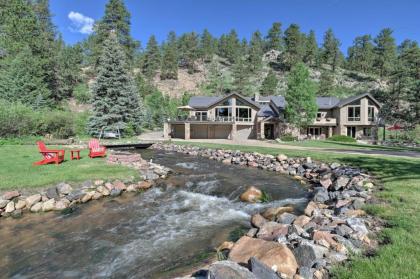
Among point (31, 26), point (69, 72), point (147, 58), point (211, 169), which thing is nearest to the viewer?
point (211, 169)

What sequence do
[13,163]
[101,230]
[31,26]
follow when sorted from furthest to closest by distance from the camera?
1. [31,26]
2. [13,163]
3. [101,230]

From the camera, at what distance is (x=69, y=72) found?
51188 mm

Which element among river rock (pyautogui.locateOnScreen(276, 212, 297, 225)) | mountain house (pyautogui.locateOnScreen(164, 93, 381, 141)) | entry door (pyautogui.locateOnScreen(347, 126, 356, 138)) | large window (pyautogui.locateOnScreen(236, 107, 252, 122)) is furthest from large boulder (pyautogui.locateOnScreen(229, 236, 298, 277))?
entry door (pyautogui.locateOnScreen(347, 126, 356, 138))

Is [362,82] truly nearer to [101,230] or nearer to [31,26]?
[31,26]

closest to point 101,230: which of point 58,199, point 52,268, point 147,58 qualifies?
point 52,268

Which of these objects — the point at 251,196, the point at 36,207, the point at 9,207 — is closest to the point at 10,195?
the point at 9,207

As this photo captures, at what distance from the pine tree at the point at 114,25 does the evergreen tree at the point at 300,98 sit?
34.0 m

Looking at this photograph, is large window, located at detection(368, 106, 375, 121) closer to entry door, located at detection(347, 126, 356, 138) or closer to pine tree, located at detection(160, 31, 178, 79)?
entry door, located at detection(347, 126, 356, 138)

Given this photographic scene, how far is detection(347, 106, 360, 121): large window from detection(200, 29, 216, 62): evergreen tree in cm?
6319

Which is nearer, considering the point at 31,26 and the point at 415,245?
the point at 415,245

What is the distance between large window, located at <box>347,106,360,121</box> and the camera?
3773cm

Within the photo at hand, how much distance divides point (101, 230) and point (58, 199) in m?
3.02

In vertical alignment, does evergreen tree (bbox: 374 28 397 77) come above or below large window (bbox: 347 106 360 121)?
above

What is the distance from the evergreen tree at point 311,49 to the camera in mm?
82625
